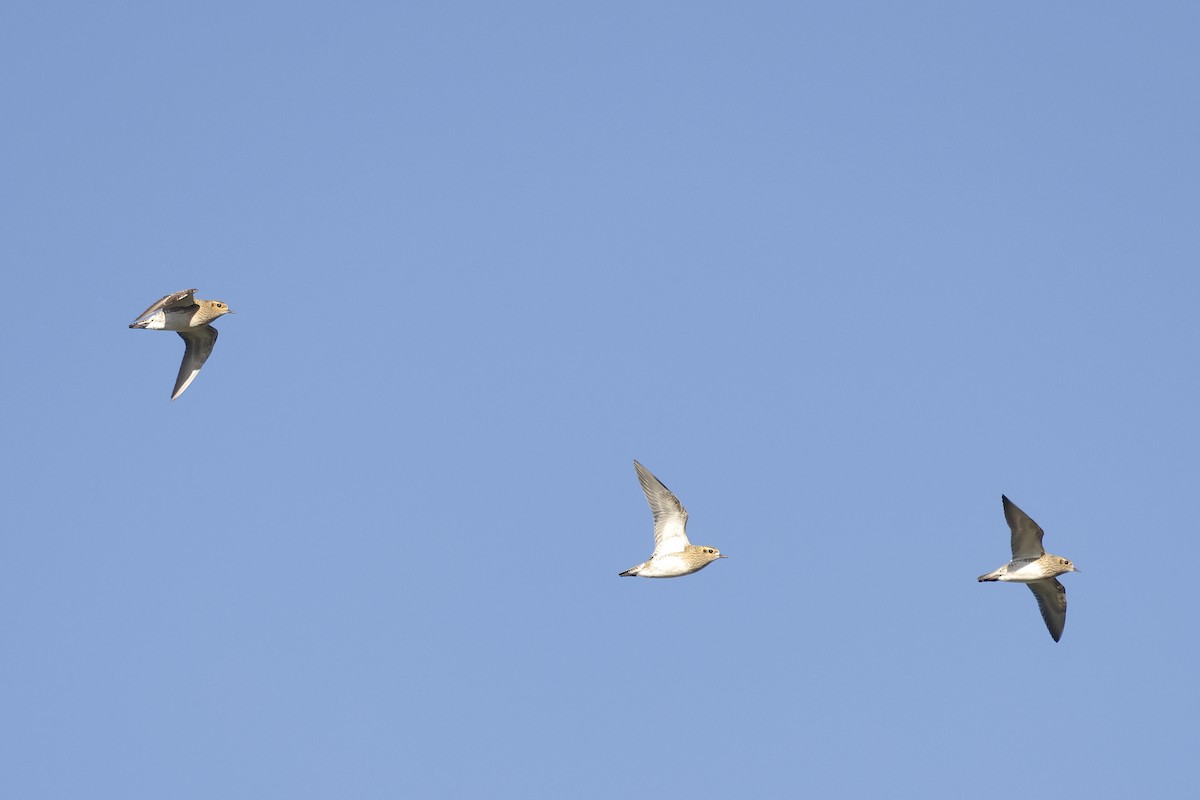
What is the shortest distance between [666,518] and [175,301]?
1702 cm

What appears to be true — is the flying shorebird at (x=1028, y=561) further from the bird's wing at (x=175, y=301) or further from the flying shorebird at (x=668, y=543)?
the bird's wing at (x=175, y=301)

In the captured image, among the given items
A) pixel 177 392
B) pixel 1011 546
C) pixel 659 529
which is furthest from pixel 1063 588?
pixel 177 392

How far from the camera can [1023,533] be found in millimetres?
50500

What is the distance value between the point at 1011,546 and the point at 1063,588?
3.11 m

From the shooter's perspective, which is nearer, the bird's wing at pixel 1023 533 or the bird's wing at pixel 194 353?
the bird's wing at pixel 1023 533

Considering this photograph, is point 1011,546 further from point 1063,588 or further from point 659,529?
point 659,529

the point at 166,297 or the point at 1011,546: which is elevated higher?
the point at 166,297

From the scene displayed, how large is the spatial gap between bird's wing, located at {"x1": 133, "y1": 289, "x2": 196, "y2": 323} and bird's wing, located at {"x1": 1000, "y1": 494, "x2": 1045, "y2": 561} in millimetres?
26013

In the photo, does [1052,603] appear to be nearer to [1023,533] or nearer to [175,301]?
[1023,533]

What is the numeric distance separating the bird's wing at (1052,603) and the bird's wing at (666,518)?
11.3m

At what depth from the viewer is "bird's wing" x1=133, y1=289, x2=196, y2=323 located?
5175 cm

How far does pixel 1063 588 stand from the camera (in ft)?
174

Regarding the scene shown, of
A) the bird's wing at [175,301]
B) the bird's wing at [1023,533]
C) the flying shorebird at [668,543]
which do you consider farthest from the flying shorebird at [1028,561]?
the bird's wing at [175,301]

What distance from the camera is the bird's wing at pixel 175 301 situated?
170 feet
